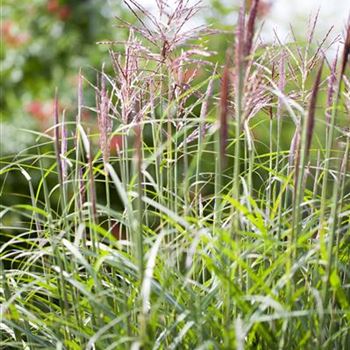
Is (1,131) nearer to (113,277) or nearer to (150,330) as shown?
(113,277)

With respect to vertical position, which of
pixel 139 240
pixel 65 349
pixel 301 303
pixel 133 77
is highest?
pixel 133 77

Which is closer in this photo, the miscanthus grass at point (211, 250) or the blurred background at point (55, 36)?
the miscanthus grass at point (211, 250)

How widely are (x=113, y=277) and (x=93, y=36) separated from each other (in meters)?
5.19

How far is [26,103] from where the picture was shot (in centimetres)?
654

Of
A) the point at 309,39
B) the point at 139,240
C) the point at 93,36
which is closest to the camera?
the point at 139,240

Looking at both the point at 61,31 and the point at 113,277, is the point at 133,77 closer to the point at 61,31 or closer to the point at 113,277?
the point at 113,277

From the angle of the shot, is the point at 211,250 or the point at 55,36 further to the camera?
the point at 55,36

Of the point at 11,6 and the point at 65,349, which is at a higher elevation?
the point at 11,6

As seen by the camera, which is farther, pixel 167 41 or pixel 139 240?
pixel 167 41

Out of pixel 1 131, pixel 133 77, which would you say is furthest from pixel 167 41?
pixel 1 131

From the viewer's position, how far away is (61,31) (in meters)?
7.27

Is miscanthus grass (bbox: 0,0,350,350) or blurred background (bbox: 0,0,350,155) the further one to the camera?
blurred background (bbox: 0,0,350,155)

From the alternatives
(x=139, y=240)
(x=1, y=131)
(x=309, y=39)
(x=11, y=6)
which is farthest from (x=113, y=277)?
(x=11, y=6)

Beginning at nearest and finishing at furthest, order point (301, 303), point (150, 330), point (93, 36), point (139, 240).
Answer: point (139, 240) → point (150, 330) → point (301, 303) → point (93, 36)
